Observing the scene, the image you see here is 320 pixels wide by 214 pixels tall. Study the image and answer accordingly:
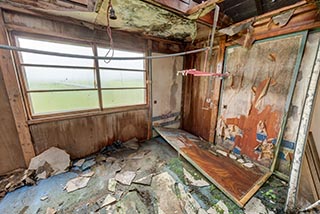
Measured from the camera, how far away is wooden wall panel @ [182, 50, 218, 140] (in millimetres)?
3107

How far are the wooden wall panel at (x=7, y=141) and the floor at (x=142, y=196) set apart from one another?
0.46m

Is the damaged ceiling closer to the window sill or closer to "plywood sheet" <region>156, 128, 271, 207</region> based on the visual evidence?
the window sill

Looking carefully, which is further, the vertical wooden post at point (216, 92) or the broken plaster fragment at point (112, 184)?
the vertical wooden post at point (216, 92)

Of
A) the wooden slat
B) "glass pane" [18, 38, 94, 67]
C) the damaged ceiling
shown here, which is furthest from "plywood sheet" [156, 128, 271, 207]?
"glass pane" [18, 38, 94, 67]

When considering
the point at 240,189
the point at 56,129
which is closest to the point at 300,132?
the point at 240,189

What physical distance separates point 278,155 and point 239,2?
2403mm

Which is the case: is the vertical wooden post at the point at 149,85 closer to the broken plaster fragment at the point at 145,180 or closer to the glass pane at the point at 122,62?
the glass pane at the point at 122,62

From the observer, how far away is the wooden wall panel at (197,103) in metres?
3.11

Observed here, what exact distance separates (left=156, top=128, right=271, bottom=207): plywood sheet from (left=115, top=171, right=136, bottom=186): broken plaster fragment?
963mm

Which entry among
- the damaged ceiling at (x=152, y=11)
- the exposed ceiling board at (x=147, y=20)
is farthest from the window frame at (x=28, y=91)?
the exposed ceiling board at (x=147, y=20)

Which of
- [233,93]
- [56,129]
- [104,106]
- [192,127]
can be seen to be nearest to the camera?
[56,129]

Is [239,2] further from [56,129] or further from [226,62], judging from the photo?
[56,129]

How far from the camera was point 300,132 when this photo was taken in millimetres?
1459

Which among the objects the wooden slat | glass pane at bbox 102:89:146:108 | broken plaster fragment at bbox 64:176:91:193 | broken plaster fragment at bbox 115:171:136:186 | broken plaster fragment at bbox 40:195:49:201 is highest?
glass pane at bbox 102:89:146:108
